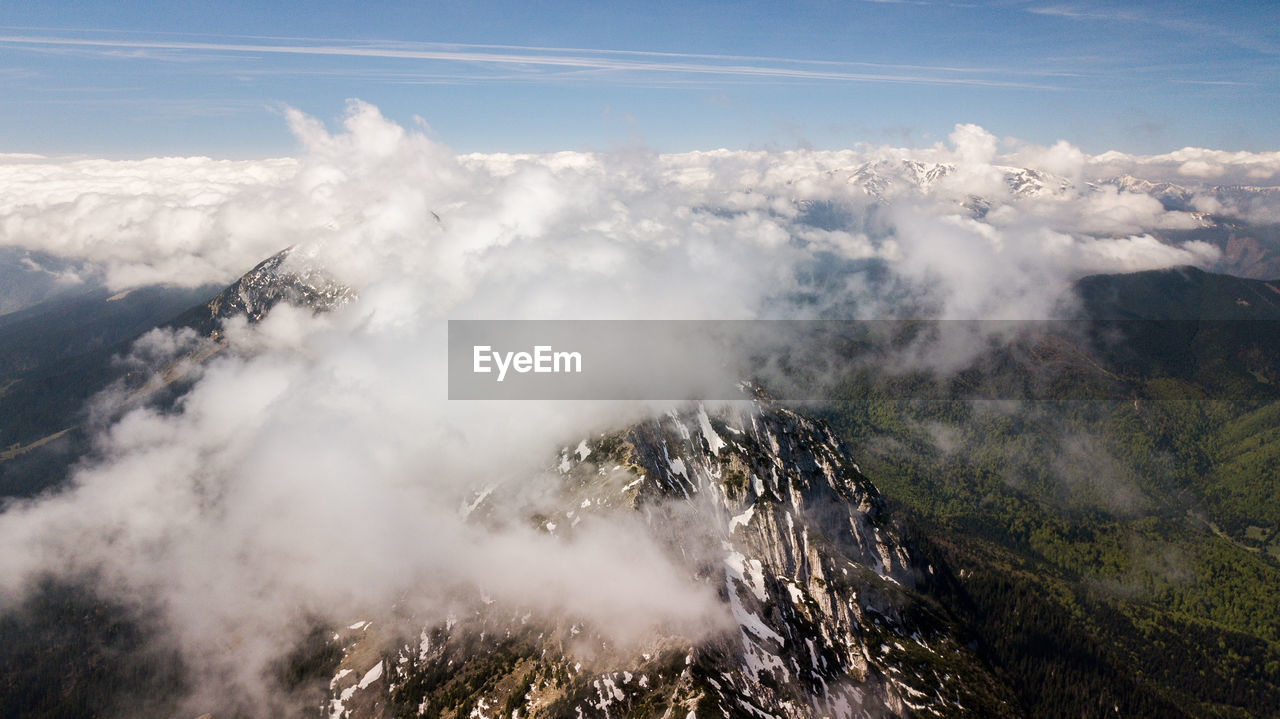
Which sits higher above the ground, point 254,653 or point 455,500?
point 455,500

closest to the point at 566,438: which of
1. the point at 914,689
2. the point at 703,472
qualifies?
the point at 703,472

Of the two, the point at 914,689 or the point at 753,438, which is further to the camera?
the point at 753,438

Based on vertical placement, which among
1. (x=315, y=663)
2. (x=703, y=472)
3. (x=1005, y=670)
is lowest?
(x=1005, y=670)

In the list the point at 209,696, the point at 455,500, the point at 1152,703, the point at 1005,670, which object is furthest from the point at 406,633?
the point at 1152,703

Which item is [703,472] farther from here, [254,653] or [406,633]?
[254,653]

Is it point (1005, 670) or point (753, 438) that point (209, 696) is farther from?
point (1005, 670)

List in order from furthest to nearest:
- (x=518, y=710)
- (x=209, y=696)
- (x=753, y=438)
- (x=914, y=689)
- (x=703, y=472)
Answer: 1. (x=753, y=438)
2. (x=703, y=472)
3. (x=209, y=696)
4. (x=914, y=689)
5. (x=518, y=710)

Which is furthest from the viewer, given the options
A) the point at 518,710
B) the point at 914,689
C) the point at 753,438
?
the point at 753,438
